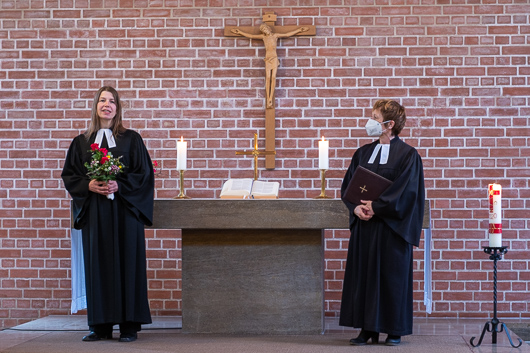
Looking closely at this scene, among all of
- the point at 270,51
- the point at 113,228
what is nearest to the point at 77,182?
the point at 113,228

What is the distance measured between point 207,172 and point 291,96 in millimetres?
1068

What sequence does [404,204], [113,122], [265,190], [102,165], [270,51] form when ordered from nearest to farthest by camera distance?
[404,204] < [102,165] < [113,122] < [265,190] < [270,51]

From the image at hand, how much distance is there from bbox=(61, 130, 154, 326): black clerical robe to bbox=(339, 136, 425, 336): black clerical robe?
1.49 metres

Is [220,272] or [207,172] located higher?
[207,172]

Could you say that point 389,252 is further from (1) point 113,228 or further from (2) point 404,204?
(1) point 113,228

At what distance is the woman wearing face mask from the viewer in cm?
500

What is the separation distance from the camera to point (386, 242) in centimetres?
507

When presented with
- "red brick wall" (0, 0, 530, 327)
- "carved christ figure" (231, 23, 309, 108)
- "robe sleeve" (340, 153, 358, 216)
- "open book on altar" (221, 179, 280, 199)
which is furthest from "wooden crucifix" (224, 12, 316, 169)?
"robe sleeve" (340, 153, 358, 216)

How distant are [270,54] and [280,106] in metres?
0.49

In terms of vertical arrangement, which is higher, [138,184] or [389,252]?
[138,184]

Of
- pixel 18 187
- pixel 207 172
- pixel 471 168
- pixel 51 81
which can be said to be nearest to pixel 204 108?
pixel 207 172

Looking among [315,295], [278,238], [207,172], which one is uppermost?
[207,172]

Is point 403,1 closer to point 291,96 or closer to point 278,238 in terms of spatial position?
point 291,96

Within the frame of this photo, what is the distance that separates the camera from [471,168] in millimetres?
6777
